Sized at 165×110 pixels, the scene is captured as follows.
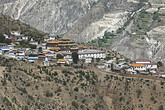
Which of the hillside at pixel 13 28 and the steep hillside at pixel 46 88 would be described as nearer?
the steep hillside at pixel 46 88

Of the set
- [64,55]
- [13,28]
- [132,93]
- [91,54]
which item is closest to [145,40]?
[13,28]

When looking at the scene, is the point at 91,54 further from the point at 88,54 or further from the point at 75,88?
the point at 75,88

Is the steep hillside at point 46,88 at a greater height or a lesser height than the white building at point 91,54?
lesser

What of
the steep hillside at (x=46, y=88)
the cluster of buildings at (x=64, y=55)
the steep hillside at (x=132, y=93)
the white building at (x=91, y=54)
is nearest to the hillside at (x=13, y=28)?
the cluster of buildings at (x=64, y=55)

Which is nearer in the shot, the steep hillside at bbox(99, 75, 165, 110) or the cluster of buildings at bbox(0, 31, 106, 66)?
the steep hillside at bbox(99, 75, 165, 110)

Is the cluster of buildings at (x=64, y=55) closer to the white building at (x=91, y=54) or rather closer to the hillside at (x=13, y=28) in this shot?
the white building at (x=91, y=54)

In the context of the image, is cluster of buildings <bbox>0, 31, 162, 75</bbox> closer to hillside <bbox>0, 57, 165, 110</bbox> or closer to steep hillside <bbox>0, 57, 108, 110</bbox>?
hillside <bbox>0, 57, 165, 110</bbox>

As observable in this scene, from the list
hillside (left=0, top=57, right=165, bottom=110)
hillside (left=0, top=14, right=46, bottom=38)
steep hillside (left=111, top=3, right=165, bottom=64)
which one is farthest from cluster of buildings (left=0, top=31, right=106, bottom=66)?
steep hillside (left=111, top=3, right=165, bottom=64)

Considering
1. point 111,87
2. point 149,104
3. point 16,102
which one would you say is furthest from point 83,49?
point 16,102

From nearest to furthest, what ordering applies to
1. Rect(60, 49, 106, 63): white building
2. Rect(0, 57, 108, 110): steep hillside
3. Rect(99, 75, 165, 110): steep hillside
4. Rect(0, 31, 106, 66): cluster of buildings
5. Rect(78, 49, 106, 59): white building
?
Rect(0, 57, 108, 110): steep hillside, Rect(99, 75, 165, 110): steep hillside, Rect(0, 31, 106, 66): cluster of buildings, Rect(60, 49, 106, 63): white building, Rect(78, 49, 106, 59): white building
